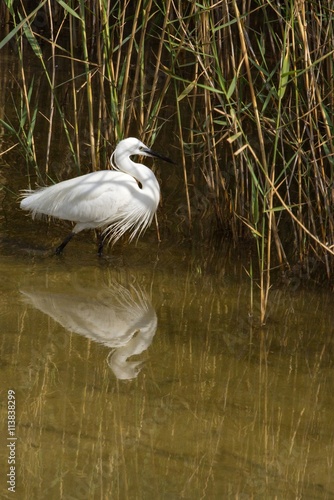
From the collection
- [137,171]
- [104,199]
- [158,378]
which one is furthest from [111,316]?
[137,171]

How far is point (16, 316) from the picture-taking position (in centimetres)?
362

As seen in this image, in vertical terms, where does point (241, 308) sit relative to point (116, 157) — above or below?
below

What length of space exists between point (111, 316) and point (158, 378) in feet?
2.15

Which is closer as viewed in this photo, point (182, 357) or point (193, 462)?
point (193, 462)

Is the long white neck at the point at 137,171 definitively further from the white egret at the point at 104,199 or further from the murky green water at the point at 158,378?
the murky green water at the point at 158,378

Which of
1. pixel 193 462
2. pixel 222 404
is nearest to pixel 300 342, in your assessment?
pixel 222 404

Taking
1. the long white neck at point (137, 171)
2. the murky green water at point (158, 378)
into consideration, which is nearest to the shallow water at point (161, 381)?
the murky green water at point (158, 378)

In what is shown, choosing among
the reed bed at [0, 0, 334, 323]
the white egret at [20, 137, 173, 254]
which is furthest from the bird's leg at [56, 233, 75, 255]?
the reed bed at [0, 0, 334, 323]

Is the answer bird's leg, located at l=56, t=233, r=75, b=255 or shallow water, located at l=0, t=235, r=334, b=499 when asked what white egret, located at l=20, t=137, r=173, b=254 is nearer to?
bird's leg, located at l=56, t=233, r=75, b=255

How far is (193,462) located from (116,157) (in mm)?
2076

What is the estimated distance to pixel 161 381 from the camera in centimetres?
317

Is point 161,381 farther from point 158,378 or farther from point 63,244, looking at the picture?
point 63,244

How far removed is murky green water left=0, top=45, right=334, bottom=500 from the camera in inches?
102

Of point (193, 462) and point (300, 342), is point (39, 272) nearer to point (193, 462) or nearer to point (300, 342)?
point (300, 342)
